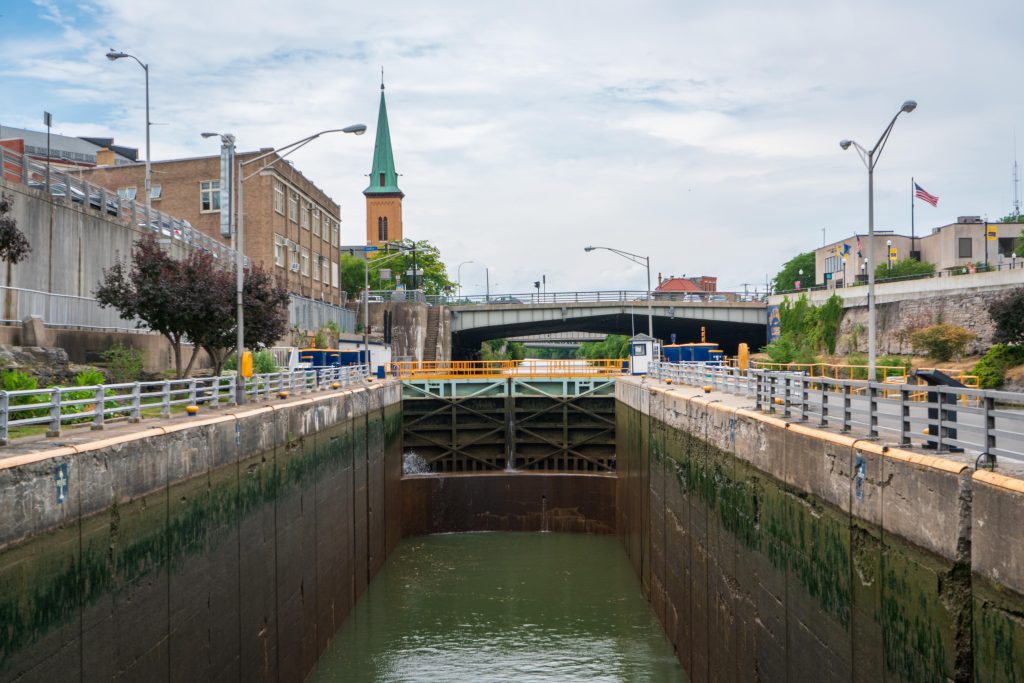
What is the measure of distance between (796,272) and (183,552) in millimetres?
139799

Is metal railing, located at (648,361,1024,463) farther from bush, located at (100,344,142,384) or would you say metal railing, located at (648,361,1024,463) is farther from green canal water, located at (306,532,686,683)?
bush, located at (100,344,142,384)

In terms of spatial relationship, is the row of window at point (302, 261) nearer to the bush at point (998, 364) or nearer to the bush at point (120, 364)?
the bush at point (120, 364)

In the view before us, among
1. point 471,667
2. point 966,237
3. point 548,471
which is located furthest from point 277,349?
point 966,237

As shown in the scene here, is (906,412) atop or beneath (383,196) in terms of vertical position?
beneath

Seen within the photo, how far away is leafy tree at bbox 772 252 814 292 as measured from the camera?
14075 centimetres

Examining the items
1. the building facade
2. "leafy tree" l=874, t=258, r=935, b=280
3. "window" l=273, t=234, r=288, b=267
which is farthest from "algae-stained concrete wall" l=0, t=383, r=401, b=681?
"leafy tree" l=874, t=258, r=935, b=280

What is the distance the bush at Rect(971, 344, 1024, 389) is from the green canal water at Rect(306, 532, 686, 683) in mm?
16460

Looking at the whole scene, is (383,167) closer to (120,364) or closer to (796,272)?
(796,272)

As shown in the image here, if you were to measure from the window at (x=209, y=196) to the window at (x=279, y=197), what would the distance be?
3.84 meters

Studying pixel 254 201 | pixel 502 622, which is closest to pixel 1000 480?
pixel 502 622

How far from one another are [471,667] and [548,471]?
18.0 m

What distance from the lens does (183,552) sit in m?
13.2

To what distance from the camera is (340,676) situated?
2047 centimetres

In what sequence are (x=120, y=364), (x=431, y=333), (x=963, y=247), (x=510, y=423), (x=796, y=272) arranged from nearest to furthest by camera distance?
(x=120, y=364), (x=510, y=423), (x=431, y=333), (x=963, y=247), (x=796, y=272)
